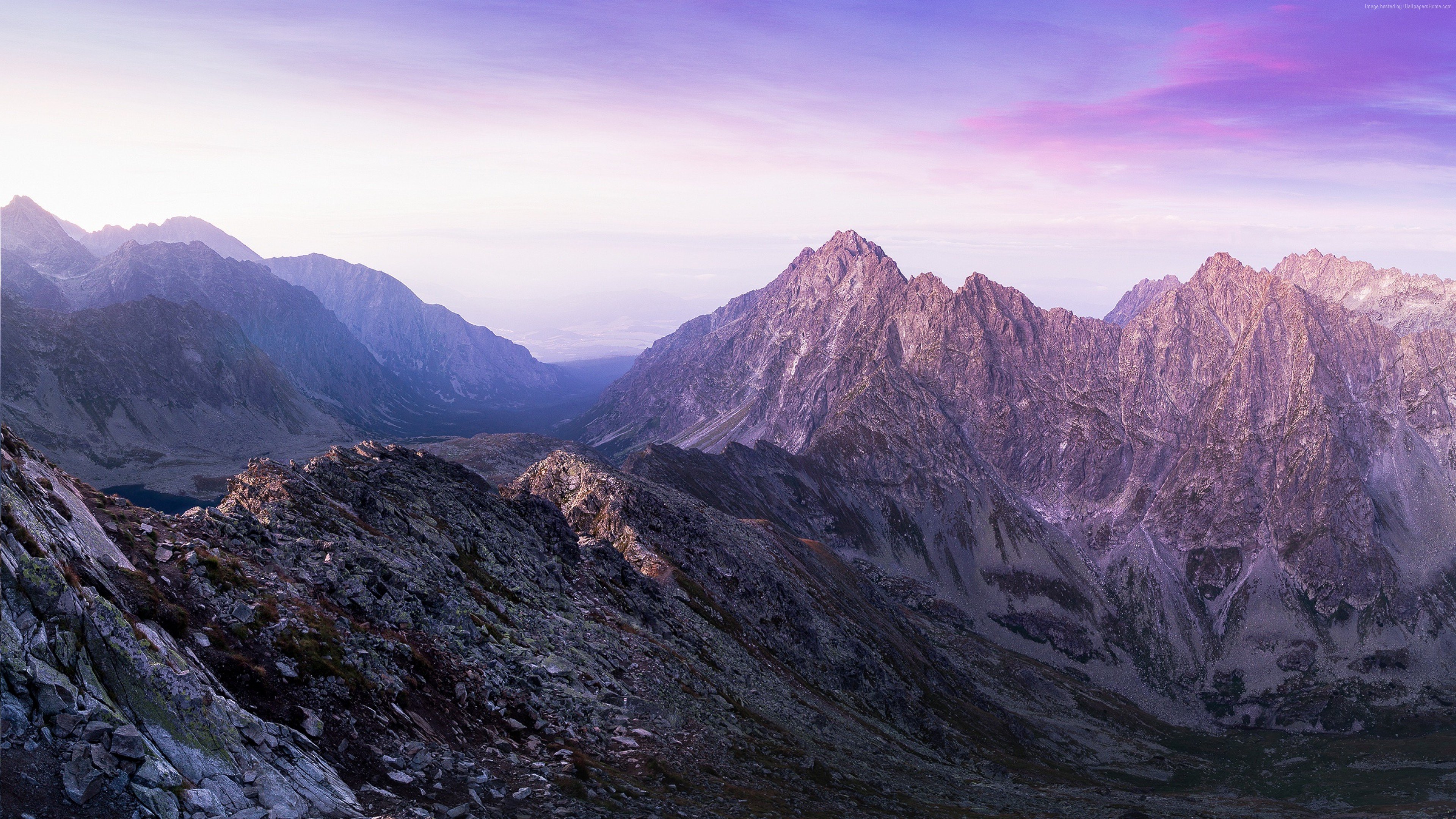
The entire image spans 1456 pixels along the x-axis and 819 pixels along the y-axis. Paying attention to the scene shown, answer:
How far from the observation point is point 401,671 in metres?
40.2

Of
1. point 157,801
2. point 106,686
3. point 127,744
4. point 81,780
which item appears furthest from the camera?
point 106,686

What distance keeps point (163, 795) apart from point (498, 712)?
2345 centimetres

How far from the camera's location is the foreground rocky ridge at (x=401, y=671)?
920 inches

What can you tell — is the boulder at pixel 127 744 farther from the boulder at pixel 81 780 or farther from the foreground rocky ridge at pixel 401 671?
the boulder at pixel 81 780

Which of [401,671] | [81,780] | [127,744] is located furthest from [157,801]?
[401,671]

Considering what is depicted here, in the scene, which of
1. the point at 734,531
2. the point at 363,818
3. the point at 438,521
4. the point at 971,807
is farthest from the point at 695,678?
the point at 734,531

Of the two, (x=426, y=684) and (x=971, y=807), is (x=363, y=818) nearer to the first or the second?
(x=426, y=684)

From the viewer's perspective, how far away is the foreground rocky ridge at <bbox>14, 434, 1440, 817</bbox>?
2336 centimetres

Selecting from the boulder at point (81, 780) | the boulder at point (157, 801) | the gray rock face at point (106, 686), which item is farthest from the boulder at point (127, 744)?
the boulder at point (157, 801)

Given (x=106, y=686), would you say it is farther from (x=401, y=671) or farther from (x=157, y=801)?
(x=401, y=671)

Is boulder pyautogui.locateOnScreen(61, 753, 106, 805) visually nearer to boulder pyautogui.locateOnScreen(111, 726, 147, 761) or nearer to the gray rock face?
the gray rock face

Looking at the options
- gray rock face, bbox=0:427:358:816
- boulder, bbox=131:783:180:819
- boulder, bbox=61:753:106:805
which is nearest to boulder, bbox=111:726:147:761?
gray rock face, bbox=0:427:358:816

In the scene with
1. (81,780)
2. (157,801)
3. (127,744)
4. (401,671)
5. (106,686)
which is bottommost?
(401,671)

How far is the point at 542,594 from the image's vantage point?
7094 cm
